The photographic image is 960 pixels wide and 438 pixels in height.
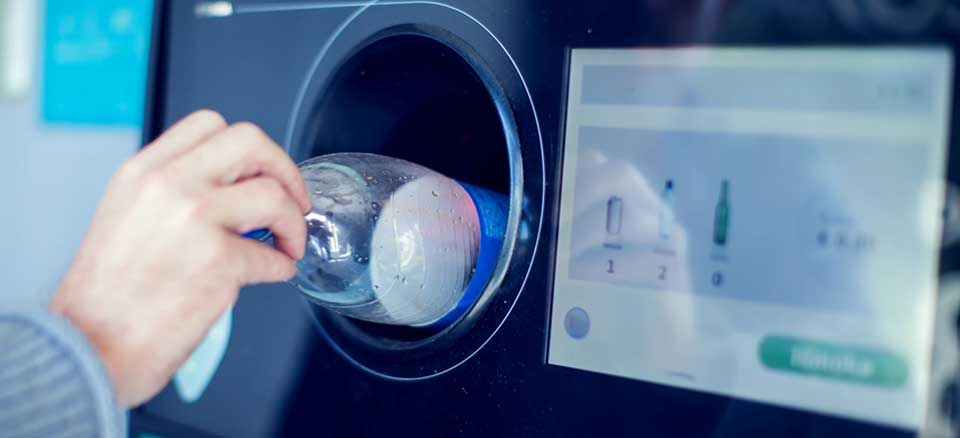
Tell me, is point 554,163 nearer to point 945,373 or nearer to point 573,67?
point 573,67

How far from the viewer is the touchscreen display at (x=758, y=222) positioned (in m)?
0.44

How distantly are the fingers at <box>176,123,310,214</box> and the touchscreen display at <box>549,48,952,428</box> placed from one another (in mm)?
180

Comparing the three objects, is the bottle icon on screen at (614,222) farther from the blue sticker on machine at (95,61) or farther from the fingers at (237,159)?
the blue sticker on machine at (95,61)

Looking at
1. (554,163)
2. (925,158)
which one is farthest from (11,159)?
(925,158)

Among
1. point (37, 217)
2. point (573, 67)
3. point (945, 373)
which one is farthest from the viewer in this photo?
point (37, 217)

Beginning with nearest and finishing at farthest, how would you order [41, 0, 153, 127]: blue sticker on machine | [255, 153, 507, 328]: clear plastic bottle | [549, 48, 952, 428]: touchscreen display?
1. [549, 48, 952, 428]: touchscreen display
2. [255, 153, 507, 328]: clear plastic bottle
3. [41, 0, 153, 127]: blue sticker on machine

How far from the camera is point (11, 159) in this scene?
3.37 feet

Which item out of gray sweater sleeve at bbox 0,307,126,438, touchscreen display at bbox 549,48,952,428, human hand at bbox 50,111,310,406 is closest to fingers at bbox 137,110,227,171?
human hand at bbox 50,111,310,406

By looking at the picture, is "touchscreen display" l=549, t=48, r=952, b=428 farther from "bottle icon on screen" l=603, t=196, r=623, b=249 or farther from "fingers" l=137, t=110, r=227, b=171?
"fingers" l=137, t=110, r=227, b=171

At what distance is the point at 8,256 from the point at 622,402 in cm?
85

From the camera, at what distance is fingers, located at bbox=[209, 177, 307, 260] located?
1.63 feet

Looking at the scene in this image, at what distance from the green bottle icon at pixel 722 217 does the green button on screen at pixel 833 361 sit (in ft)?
0.20

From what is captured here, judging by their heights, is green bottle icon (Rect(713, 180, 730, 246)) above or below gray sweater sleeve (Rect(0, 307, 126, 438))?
above

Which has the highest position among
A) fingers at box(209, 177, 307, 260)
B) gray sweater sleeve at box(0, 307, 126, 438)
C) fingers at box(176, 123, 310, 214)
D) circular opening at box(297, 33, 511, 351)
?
circular opening at box(297, 33, 511, 351)
